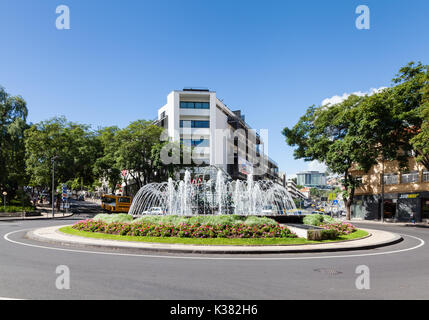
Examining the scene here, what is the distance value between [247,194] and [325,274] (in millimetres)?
18903

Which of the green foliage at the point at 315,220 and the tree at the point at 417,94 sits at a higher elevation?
the tree at the point at 417,94

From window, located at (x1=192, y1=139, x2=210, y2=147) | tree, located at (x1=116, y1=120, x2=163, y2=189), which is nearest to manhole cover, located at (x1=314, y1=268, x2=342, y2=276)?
tree, located at (x1=116, y1=120, x2=163, y2=189)

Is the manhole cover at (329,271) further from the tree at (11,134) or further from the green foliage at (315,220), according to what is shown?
the tree at (11,134)

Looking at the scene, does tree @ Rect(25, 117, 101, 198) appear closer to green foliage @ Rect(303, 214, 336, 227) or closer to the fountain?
the fountain

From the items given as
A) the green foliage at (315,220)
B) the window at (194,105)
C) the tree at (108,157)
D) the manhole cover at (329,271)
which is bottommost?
the green foliage at (315,220)

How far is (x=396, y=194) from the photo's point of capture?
147ft

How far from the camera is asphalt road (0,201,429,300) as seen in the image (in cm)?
702

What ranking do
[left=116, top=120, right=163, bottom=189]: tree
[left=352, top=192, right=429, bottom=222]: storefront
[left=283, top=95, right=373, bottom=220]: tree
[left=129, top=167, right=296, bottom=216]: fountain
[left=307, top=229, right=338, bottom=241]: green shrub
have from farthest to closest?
1. [left=116, top=120, right=163, bottom=189]: tree
2. [left=352, top=192, right=429, bottom=222]: storefront
3. [left=283, top=95, right=373, bottom=220]: tree
4. [left=129, top=167, right=296, bottom=216]: fountain
5. [left=307, top=229, right=338, bottom=241]: green shrub

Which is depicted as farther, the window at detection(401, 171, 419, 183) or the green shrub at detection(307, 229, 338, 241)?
the window at detection(401, 171, 419, 183)

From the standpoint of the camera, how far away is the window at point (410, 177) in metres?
42.3

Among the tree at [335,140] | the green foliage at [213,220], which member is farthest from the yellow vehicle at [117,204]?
the green foliage at [213,220]

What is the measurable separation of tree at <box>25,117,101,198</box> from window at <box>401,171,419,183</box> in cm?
4399

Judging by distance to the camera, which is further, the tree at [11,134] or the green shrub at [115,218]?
the tree at [11,134]

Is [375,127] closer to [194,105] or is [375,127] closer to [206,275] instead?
[206,275]
